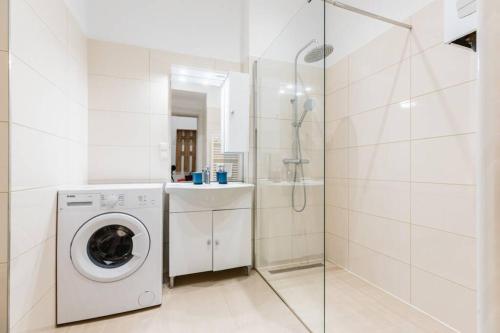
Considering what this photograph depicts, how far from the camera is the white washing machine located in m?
1.46

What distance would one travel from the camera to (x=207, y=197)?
1.94 meters

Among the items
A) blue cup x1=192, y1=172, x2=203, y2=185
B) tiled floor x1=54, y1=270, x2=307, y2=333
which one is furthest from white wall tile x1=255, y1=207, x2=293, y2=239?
blue cup x1=192, y1=172, x2=203, y2=185

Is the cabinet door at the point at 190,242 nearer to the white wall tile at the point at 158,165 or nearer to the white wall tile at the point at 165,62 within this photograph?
the white wall tile at the point at 158,165

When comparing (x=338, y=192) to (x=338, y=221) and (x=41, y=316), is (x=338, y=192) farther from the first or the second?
(x=41, y=316)

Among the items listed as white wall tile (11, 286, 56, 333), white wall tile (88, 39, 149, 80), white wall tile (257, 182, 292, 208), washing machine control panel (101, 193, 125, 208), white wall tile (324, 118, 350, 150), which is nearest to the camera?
white wall tile (11, 286, 56, 333)

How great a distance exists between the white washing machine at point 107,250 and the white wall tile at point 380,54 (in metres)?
1.79

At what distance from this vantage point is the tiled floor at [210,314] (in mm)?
1432

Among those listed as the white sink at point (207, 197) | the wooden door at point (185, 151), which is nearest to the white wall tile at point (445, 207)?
the white sink at point (207, 197)

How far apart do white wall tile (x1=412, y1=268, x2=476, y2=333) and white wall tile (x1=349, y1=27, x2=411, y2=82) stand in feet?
4.59

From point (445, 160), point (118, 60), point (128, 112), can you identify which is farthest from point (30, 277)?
point (445, 160)

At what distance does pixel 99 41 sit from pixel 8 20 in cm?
106

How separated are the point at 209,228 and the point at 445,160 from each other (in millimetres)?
1605

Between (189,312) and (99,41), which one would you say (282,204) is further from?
(99,41)

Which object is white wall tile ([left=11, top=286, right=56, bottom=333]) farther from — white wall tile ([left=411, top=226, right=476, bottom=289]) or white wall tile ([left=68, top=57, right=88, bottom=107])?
white wall tile ([left=411, top=226, right=476, bottom=289])
